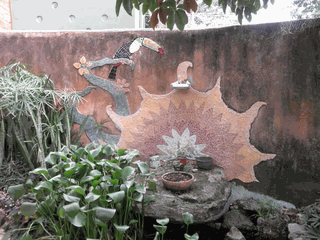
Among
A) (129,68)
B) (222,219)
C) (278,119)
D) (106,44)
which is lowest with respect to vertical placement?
(222,219)

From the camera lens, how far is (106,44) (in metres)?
3.53

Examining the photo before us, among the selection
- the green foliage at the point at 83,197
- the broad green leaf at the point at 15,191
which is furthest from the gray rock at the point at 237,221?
the broad green leaf at the point at 15,191

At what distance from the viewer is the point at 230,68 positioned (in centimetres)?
321

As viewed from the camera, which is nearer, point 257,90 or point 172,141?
point 257,90

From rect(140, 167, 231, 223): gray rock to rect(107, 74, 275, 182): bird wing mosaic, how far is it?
54 cm

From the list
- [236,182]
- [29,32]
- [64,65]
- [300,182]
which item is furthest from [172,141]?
[29,32]

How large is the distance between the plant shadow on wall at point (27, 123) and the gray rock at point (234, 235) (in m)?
1.98

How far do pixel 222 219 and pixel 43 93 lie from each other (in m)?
2.53

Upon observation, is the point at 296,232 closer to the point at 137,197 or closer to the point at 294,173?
the point at 294,173

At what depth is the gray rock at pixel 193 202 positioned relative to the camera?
2.38 m

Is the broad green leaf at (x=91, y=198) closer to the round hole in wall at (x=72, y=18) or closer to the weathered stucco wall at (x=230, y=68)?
the weathered stucco wall at (x=230, y=68)

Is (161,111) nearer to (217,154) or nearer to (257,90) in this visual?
(217,154)

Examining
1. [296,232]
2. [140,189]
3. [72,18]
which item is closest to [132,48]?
[140,189]

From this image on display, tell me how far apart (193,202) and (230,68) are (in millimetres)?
1672
